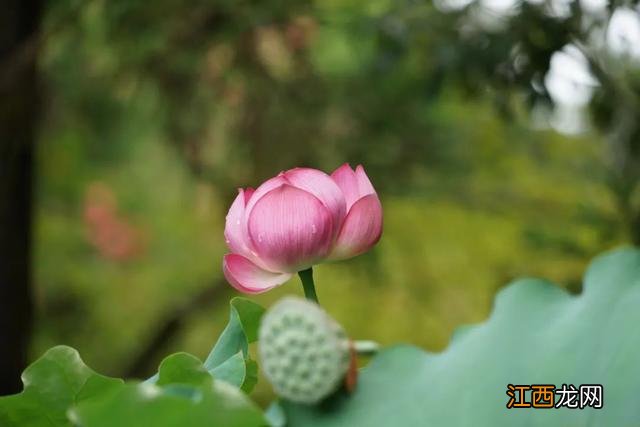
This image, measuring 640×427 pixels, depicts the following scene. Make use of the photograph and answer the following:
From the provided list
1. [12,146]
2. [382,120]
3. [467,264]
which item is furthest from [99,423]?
[467,264]

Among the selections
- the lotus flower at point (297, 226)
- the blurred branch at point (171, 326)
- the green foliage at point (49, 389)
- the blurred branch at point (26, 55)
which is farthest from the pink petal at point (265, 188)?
the blurred branch at point (171, 326)

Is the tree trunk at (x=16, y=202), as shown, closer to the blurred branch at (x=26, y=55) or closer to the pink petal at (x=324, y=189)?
the blurred branch at (x=26, y=55)

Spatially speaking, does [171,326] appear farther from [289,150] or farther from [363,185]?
[363,185]

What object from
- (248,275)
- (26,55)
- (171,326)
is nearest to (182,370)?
(248,275)

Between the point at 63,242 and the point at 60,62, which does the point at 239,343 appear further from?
the point at 63,242

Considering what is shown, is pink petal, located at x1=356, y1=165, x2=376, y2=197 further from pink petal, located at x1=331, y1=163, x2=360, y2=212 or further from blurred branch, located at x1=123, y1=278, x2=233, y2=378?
blurred branch, located at x1=123, y1=278, x2=233, y2=378
